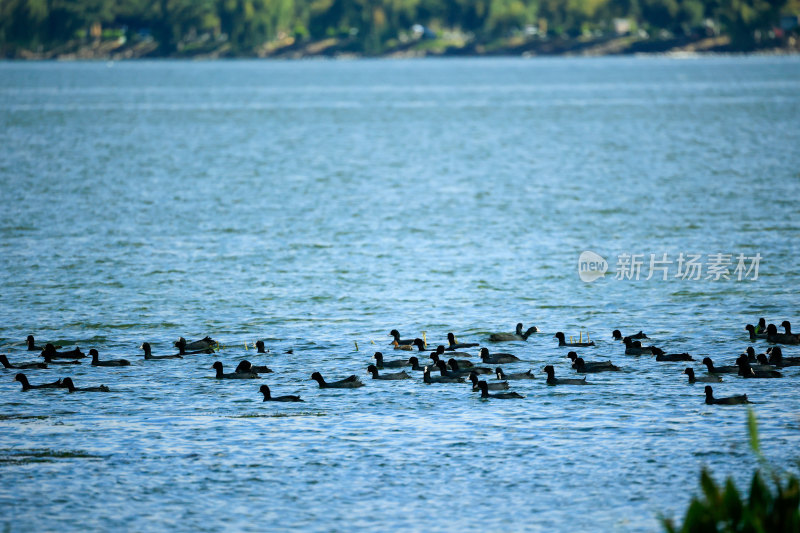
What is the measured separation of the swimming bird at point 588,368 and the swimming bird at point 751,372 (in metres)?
2.80

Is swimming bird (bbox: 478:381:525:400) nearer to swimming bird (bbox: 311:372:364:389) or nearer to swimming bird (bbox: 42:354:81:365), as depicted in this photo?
swimming bird (bbox: 311:372:364:389)

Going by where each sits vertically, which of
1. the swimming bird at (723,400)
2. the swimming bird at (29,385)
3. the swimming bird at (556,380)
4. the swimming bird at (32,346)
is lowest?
the swimming bird at (723,400)

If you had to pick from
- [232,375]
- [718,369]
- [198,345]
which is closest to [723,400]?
[718,369]

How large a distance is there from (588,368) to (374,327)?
8015 mm

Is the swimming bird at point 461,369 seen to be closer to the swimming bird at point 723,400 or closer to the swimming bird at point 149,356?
the swimming bird at point 723,400

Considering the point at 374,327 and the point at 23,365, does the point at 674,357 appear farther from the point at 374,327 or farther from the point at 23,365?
the point at 23,365

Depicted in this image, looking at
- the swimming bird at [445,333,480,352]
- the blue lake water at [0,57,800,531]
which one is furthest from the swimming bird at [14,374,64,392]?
the swimming bird at [445,333,480,352]

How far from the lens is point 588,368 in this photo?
2894 cm

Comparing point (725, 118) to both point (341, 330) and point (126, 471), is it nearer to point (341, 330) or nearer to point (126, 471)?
point (341, 330)

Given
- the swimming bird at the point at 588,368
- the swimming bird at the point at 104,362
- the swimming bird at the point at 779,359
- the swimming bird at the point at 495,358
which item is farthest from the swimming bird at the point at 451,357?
the swimming bird at the point at 104,362

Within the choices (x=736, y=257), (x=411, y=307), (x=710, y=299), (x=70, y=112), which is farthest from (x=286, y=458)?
(x=70, y=112)

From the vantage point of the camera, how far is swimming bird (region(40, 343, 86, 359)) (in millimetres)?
30516

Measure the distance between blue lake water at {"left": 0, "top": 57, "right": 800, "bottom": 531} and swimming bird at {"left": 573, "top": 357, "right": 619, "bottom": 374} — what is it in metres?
0.34

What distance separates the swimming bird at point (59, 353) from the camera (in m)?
30.5
